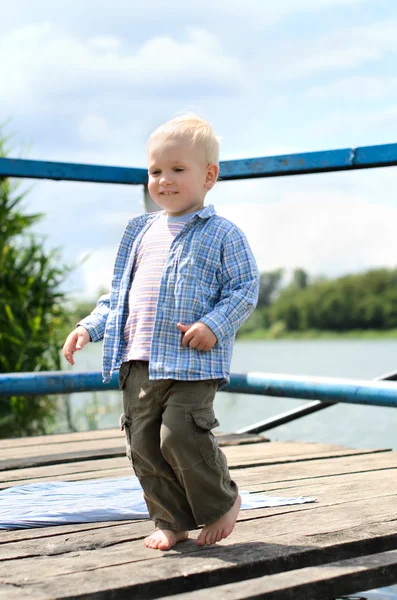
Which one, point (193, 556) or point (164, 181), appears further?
point (164, 181)

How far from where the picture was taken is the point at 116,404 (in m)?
5.66

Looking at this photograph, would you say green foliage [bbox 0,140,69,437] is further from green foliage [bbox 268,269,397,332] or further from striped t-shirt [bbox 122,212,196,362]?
green foliage [bbox 268,269,397,332]

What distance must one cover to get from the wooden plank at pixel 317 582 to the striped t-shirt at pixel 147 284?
52 cm

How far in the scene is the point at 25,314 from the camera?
17.9ft

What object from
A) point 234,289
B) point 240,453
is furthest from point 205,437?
point 240,453

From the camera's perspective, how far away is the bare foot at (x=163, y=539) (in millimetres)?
1769

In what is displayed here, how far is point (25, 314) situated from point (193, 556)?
390cm

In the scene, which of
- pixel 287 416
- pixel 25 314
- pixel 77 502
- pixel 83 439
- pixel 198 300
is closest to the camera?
pixel 198 300

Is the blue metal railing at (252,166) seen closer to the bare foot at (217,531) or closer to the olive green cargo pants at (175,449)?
the olive green cargo pants at (175,449)

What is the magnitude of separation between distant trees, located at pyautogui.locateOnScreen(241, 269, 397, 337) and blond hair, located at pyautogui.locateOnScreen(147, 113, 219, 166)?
878cm

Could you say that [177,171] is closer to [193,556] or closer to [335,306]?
[193,556]

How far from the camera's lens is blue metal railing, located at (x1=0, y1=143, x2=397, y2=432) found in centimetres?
278

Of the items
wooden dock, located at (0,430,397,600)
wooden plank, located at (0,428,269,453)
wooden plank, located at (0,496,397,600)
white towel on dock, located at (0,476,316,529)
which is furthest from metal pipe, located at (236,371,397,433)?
wooden plank, located at (0,496,397,600)

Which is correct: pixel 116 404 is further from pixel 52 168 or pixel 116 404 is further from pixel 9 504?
pixel 9 504
